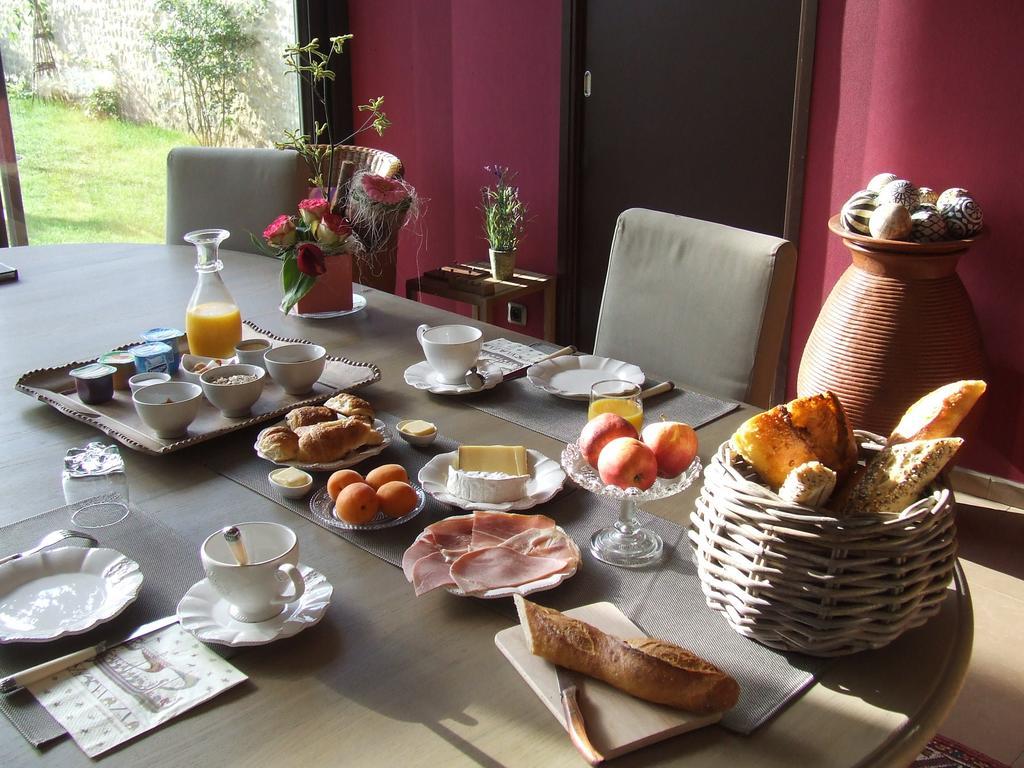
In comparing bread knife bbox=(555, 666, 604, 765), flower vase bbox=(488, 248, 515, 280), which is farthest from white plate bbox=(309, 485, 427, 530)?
flower vase bbox=(488, 248, 515, 280)

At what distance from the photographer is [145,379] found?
1.57 meters

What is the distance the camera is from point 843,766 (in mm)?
802

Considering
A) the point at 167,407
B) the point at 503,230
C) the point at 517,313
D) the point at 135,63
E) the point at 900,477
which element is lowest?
the point at 517,313

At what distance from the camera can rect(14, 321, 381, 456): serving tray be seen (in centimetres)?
140

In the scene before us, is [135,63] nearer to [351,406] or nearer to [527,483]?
[351,406]

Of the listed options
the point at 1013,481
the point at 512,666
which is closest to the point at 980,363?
the point at 1013,481

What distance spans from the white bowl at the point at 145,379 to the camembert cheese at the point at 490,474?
0.58 m

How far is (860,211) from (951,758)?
4.46 feet

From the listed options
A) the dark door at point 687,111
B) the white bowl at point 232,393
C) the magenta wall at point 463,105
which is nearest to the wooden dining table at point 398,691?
the white bowl at point 232,393

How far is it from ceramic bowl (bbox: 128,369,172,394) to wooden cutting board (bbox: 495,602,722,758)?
88 cm

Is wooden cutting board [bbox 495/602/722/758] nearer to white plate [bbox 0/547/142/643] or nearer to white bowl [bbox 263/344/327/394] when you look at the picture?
white plate [bbox 0/547/142/643]

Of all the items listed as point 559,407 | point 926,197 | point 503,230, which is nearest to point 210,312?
point 559,407

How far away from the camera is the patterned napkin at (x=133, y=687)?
85cm

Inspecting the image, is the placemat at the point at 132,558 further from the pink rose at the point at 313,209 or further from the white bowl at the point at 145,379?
the pink rose at the point at 313,209
